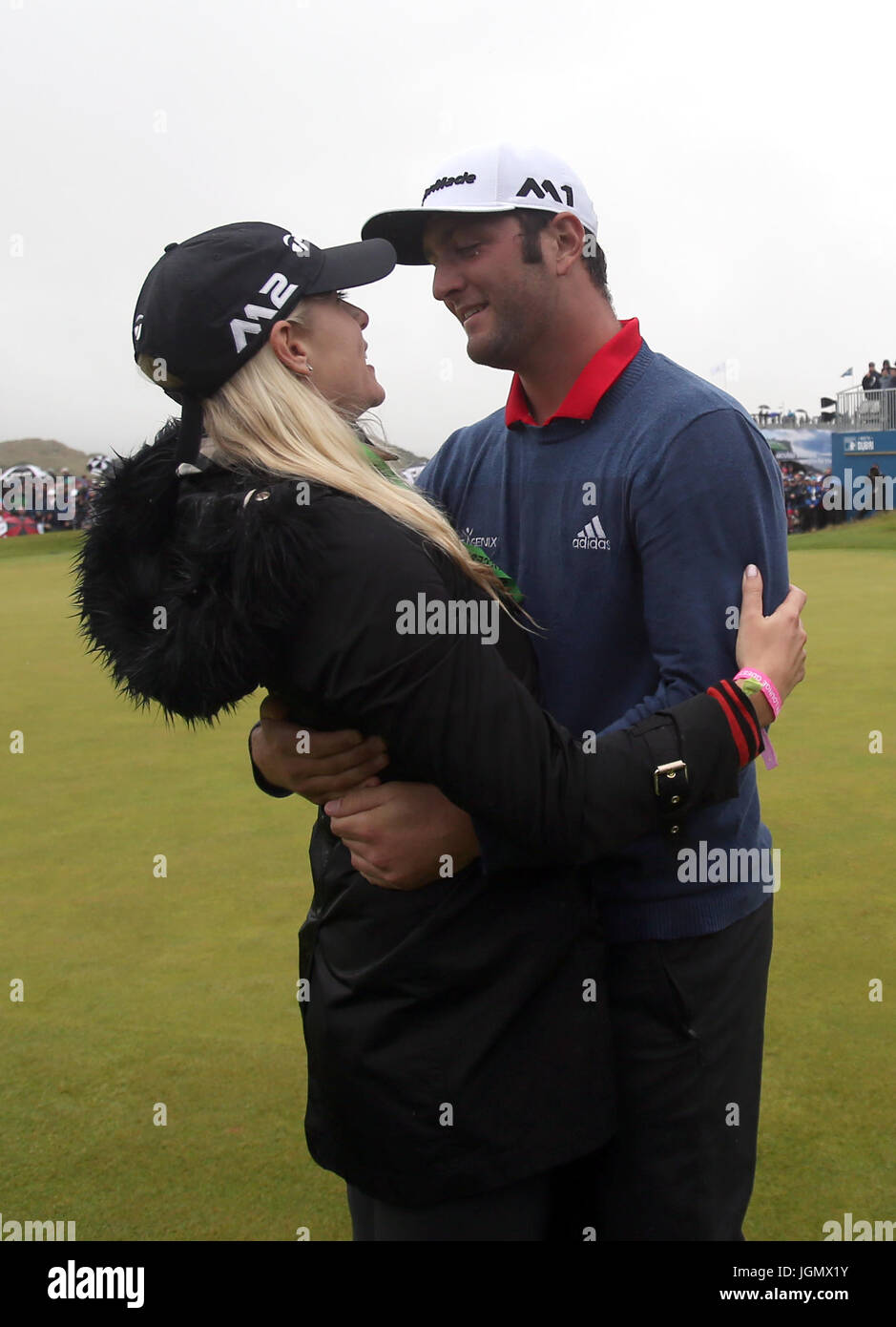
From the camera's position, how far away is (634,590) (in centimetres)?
200

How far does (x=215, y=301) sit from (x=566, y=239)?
0.73 metres

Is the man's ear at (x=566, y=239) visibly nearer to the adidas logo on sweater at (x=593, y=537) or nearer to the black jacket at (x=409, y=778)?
the adidas logo on sweater at (x=593, y=537)

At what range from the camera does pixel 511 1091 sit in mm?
1751

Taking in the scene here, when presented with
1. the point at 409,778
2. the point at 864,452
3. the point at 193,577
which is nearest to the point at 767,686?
the point at 409,778

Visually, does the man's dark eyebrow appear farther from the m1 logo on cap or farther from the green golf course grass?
the green golf course grass

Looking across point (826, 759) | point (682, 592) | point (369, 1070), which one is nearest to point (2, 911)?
point (369, 1070)

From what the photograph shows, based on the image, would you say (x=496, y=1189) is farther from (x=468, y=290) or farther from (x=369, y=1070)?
(x=468, y=290)

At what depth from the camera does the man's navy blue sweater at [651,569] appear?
6.19ft

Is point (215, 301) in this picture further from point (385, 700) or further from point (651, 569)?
point (651, 569)

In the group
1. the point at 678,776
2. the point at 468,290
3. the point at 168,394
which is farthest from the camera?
the point at 468,290

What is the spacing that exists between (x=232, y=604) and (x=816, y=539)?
21.1 m

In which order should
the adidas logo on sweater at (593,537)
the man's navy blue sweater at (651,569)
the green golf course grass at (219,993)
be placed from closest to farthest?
the man's navy blue sweater at (651,569)
the adidas logo on sweater at (593,537)
the green golf course grass at (219,993)

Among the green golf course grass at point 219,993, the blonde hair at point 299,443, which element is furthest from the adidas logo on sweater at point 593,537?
the green golf course grass at point 219,993

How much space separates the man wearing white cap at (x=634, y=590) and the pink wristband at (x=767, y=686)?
3.9 inches
